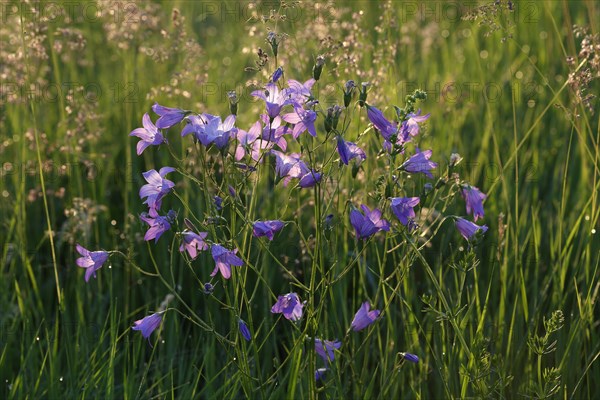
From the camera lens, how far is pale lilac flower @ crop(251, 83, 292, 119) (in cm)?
187

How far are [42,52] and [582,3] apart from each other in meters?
3.12

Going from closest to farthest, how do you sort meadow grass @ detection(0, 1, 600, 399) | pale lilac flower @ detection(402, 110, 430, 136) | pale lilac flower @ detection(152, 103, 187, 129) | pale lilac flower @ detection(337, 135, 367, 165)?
pale lilac flower @ detection(337, 135, 367, 165) < pale lilac flower @ detection(152, 103, 187, 129) < pale lilac flower @ detection(402, 110, 430, 136) < meadow grass @ detection(0, 1, 600, 399)

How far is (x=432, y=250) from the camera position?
10.5 feet

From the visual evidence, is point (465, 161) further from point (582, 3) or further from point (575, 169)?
point (582, 3)

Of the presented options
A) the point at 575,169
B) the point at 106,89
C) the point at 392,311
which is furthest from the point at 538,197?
the point at 106,89

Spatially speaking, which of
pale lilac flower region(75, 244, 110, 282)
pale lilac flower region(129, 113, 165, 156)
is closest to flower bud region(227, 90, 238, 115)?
pale lilac flower region(129, 113, 165, 156)

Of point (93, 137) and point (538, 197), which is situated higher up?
point (93, 137)

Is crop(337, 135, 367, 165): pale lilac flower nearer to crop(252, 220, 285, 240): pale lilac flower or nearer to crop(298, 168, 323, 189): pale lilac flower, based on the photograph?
crop(298, 168, 323, 189): pale lilac flower

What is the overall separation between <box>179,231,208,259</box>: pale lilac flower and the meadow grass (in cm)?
5

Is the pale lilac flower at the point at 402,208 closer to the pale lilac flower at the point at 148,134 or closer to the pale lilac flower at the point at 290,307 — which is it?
the pale lilac flower at the point at 290,307

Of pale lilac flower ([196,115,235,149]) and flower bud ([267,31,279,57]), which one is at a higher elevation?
flower bud ([267,31,279,57])

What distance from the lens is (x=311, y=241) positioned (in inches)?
91.6

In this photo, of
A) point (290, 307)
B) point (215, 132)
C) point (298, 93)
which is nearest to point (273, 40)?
point (298, 93)

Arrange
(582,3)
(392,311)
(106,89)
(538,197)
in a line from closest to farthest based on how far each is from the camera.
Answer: (392,311), (538,197), (106,89), (582,3)
